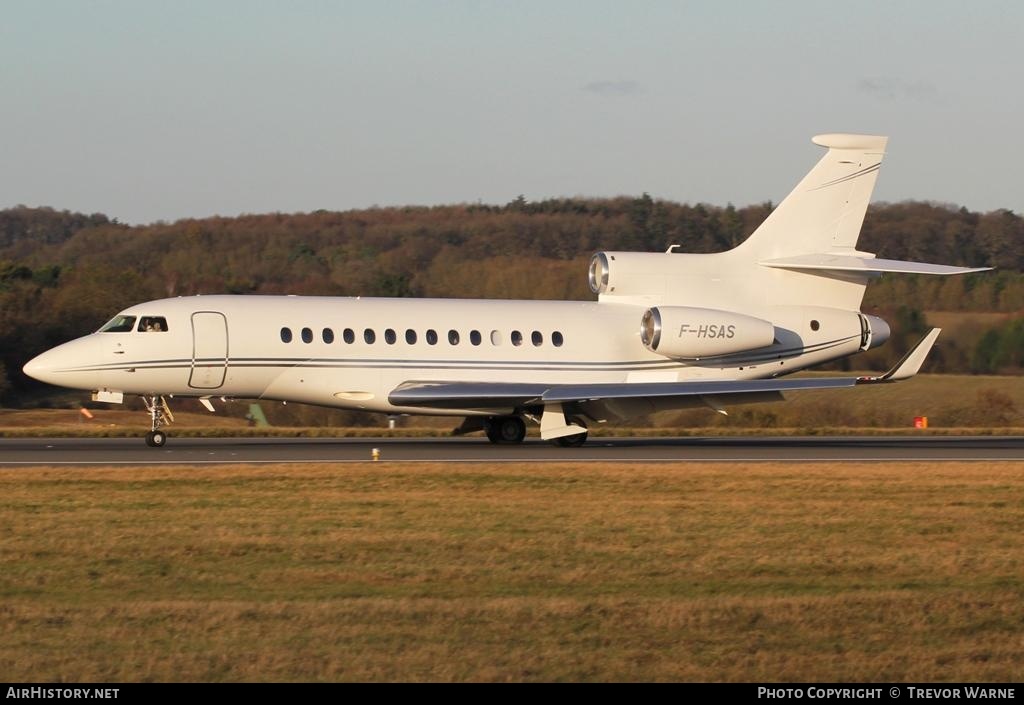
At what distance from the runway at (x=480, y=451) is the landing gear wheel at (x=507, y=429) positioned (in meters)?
0.26

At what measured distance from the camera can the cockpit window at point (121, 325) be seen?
2515 cm

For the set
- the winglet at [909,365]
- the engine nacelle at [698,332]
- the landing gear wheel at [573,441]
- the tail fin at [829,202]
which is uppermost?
the tail fin at [829,202]

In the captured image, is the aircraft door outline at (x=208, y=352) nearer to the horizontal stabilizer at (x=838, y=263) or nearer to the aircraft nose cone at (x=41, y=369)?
the aircraft nose cone at (x=41, y=369)

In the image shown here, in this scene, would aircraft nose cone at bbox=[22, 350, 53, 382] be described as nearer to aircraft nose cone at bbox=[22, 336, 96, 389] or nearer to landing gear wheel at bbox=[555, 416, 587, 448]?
aircraft nose cone at bbox=[22, 336, 96, 389]

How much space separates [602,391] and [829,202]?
6972 millimetres

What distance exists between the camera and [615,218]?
73000 mm

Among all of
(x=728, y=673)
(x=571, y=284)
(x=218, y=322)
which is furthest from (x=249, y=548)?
(x=571, y=284)

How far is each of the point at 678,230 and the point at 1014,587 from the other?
57.5 m

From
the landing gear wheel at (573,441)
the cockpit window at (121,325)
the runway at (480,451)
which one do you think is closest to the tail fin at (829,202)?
the runway at (480,451)

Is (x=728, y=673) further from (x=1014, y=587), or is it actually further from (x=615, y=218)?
(x=615, y=218)

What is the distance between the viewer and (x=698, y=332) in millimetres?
27391

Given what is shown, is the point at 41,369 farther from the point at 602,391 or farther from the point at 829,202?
the point at 829,202

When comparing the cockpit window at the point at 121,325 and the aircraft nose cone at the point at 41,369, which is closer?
the aircraft nose cone at the point at 41,369

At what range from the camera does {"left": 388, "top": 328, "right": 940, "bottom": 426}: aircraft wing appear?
25297 millimetres
